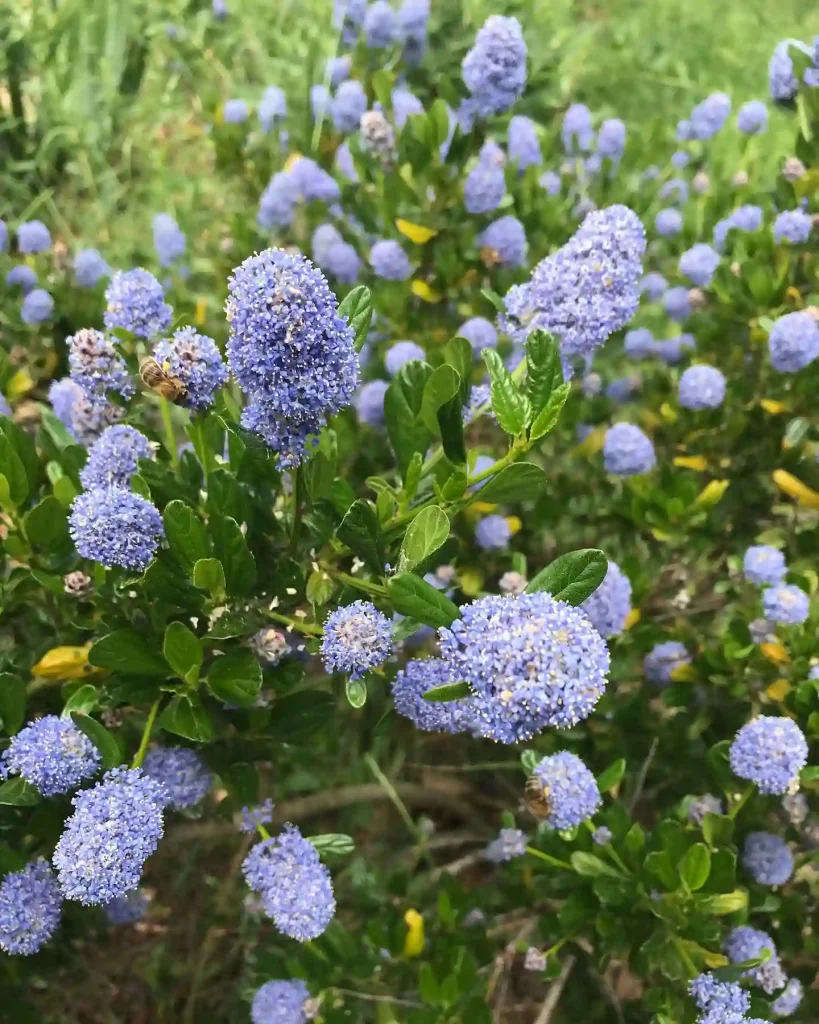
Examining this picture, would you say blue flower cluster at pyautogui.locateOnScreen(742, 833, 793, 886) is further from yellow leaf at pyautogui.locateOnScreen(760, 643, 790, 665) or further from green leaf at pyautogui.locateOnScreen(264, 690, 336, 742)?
green leaf at pyautogui.locateOnScreen(264, 690, 336, 742)

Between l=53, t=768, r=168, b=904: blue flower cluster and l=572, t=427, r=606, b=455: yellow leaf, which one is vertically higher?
l=53, t=768, r=168, b=904: blue flower cluster

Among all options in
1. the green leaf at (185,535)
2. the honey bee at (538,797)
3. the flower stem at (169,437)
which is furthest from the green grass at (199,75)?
the honey bee at (538,797)

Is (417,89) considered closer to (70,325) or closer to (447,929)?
(70,325)

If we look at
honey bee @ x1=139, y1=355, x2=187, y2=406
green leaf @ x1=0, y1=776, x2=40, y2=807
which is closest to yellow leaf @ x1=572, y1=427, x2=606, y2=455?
honey bee @ x1=139, y1=355, x2=187, y2=406

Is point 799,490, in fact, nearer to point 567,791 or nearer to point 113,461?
point 567,791

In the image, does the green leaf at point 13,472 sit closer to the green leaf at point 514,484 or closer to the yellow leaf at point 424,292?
the green leaf at point 514,484

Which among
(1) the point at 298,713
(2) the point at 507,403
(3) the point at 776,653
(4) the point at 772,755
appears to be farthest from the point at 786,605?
(1) the point at 298,713

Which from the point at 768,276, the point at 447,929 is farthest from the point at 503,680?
the point at 768,276
